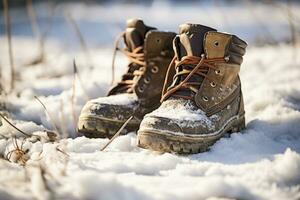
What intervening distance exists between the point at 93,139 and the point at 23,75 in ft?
6.52

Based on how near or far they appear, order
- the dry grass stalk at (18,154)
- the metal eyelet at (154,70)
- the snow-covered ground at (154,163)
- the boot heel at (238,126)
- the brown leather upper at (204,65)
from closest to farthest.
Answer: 1. the snow-covered ground at (154,163)
2. the dry grass stalk at (18,154)
3. the brown leather upper at (204,65)
4. the boot heel at (238,126)
5. the metal eyelet at (154,70)

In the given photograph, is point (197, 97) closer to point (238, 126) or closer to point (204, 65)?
point (204, 65)

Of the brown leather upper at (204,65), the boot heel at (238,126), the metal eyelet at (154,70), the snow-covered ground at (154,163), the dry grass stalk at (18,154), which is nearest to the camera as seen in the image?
the snow-covered ground at (154,163)

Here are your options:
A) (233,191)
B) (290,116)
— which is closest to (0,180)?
(233,191)

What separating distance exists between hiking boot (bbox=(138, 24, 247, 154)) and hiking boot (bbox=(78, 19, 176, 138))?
19 centimetres

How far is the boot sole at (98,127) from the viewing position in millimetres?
1917

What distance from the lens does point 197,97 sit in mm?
1765

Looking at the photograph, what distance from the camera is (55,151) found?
5.35 feet

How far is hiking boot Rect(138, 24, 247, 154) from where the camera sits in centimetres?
166

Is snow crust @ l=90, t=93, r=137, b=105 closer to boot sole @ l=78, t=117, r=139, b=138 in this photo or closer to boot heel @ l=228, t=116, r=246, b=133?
boot sole @ l=78, t=117, r=139, b=138

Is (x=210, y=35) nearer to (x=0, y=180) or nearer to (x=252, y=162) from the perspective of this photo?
(x=252, y=162)

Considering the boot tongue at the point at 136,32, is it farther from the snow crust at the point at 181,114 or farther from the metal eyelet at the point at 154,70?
the snow crust at the point at 181,114

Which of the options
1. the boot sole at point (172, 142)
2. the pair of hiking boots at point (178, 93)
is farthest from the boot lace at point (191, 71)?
the boot sole at point (172, 142)

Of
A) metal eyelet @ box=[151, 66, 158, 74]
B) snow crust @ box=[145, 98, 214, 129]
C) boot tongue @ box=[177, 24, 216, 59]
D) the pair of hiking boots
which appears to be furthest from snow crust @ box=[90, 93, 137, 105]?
boot tongue @ box=[177, 24, 216, 59]
